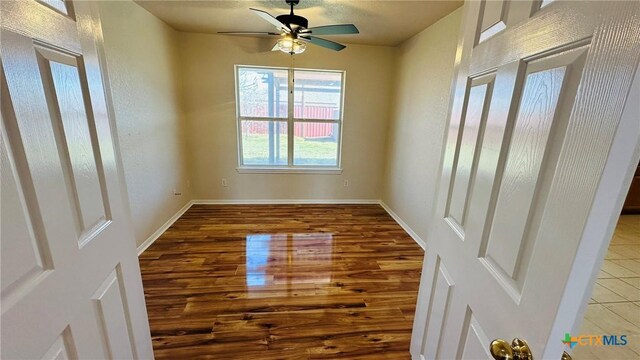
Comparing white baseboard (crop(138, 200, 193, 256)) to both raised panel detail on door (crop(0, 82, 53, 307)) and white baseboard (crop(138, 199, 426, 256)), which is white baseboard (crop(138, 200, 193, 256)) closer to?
white baseboard (crop(138, 199, 426, 256))

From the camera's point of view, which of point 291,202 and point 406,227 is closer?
point 406,227

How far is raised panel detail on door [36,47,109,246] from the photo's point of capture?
677mm

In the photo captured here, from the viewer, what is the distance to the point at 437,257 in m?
1.20

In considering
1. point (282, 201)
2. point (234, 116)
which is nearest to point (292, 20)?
point (234, 116)

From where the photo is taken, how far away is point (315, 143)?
14.3 ft

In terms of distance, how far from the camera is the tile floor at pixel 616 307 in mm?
1430

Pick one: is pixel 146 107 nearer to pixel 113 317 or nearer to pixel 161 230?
pixel 161 230

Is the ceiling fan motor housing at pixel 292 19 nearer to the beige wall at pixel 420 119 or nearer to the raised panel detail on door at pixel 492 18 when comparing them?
the beige wall at pixel 420 119

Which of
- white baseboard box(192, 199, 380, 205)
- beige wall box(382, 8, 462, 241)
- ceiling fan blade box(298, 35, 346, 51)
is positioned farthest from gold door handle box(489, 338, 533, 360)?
white baseboard box(192, 199, 380, 205)

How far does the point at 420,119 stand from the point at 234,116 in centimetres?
266

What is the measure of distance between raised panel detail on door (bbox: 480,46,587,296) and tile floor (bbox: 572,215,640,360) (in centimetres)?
132

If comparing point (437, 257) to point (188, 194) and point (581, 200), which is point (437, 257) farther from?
point (188, 194)

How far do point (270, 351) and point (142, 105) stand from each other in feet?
8.96

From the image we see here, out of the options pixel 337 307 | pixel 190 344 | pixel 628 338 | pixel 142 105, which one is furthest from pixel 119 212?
pixel 628 338
